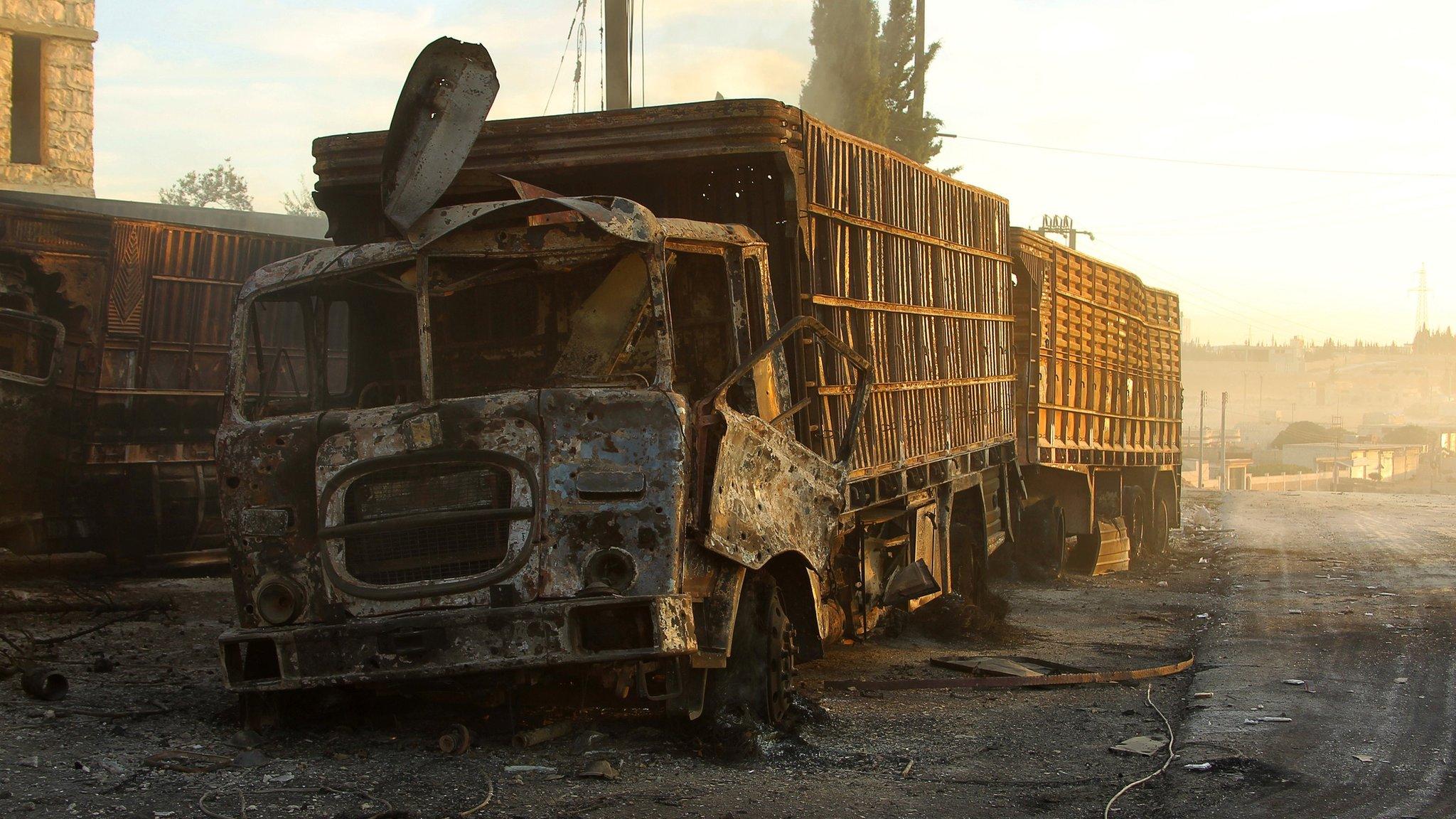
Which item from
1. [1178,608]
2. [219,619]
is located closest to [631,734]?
[219,619]

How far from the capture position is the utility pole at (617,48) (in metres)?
17.2

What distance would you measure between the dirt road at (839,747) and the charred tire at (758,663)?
0.20 metres

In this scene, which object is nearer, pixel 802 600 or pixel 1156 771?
pixel 1156 771

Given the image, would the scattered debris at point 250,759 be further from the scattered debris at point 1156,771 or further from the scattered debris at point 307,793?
the scattered debris at point 1156,771

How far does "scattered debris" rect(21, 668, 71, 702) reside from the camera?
20.7ft

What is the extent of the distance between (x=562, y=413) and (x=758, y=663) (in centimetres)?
166

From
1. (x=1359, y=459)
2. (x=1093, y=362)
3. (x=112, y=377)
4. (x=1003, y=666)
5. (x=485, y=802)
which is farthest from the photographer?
(x=1359, y=459)

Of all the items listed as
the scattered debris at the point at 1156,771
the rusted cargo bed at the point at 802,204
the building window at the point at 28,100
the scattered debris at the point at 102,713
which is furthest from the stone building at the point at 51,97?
the scattered debris at the point at 1156,771

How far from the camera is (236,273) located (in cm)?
1308

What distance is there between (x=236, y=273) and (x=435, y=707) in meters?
8.06

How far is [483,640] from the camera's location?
511 centimetres

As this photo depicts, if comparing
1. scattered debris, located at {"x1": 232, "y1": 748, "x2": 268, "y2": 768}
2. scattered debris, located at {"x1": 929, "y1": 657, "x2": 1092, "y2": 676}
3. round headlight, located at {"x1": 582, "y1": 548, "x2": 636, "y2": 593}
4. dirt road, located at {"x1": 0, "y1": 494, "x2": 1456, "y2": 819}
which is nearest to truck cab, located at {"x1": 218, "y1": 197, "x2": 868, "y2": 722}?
round headlight, located at {"x1": 582, "y1": 548, "x2": 636, "y2": 593}

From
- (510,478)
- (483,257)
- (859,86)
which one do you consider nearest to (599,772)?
(510,478)

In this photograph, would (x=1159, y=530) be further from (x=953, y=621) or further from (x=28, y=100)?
(x=28, y=100)
